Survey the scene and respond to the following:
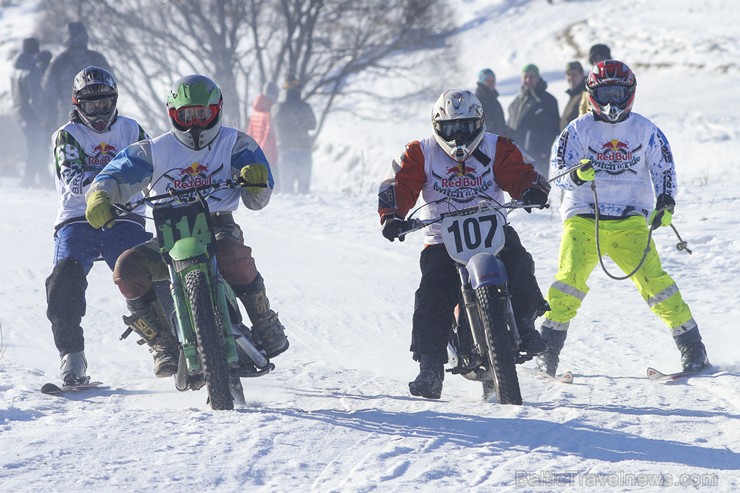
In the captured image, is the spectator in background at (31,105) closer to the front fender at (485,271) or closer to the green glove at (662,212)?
the green glove at (662,212)

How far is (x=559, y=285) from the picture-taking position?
716 centimetres

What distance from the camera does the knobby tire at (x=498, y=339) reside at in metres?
5.63

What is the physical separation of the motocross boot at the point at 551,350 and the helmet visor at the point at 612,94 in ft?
5.02

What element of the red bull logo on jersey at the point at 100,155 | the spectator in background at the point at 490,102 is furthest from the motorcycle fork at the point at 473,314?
the spectator in background at the point at 490,102

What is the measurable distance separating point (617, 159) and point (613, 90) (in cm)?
45

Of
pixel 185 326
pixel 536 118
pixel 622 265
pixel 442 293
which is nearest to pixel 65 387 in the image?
pixel 185 326

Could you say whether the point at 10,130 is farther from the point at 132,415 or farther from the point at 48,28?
the point at 132,415

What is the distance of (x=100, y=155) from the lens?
7.06 meters

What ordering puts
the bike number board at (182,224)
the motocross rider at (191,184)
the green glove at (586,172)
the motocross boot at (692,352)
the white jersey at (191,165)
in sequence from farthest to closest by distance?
the motocross boot at (692,352), the green glove at (586,172), the white jersey at (191,165), the motocross rider at (191,184), the bike number board at (182,224)

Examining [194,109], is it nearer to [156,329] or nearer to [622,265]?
[156,329]

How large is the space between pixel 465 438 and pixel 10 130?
23582 millimetres

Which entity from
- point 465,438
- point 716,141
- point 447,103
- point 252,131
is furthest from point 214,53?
point 465,438

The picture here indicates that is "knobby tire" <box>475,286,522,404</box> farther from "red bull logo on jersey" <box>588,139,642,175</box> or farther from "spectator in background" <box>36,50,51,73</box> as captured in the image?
"spectator in background" <box>36,50,51,73</box>

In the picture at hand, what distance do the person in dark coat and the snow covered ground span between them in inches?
40.1
